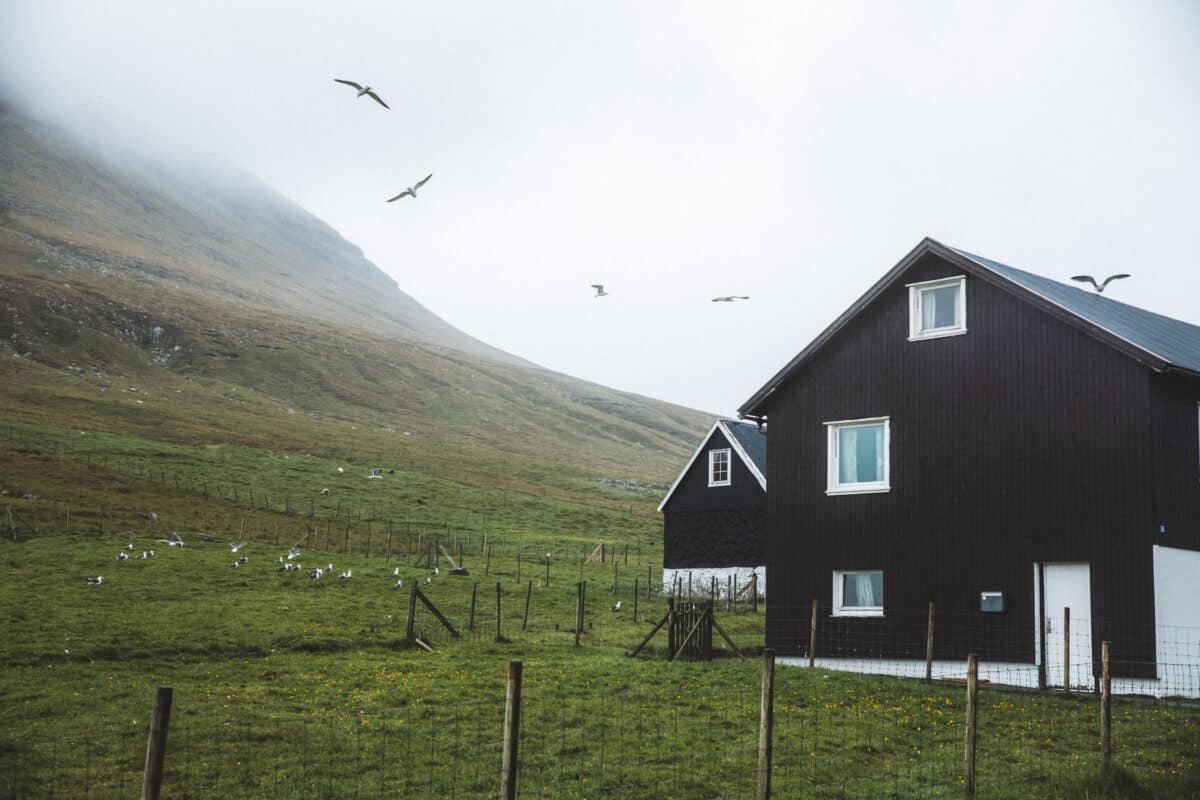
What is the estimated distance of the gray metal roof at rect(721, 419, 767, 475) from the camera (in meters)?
56.2

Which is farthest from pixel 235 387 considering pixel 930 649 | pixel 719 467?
pixel 930 649

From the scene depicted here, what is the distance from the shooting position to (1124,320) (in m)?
31.9

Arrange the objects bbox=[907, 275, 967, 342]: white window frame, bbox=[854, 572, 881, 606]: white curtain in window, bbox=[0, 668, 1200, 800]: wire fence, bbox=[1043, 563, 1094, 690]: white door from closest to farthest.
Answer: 1. bbox=[0, 668, 1200, 800]: wire fence
2. bbox=[1043, 563, 1094, 690]: white door
3. bbox=[907, 275, 967, 342]: white window frame
4. bbox=[854, 572, 881, 606]: white curtain in window

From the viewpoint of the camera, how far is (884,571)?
30.8 m

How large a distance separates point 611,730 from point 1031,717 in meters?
8.18

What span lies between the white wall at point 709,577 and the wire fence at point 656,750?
29.0 meters

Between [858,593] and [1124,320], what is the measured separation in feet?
34.4

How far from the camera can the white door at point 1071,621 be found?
2686 cm

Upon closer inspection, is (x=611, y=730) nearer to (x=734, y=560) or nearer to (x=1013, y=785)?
(x=1013, y=785)

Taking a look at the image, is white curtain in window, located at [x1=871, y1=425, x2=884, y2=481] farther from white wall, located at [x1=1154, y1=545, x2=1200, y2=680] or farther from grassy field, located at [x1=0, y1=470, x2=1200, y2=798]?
white wall, located at [x1=1154, y1=545, x2=1200, y2=680]

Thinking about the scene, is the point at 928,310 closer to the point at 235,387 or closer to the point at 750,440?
the point at 750,440

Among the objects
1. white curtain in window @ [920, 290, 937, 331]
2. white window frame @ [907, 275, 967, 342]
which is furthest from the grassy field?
white curtain in window @ [920, 290, 937, 331]

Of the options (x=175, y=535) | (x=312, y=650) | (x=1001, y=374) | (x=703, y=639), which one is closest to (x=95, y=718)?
(x=312, y=650)

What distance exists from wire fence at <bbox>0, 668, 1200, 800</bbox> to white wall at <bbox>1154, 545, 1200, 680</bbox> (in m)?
1.87
